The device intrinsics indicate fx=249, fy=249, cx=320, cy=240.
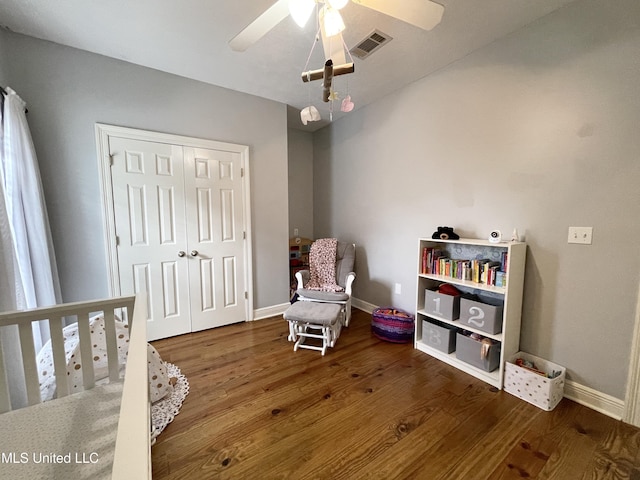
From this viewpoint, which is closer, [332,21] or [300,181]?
[332,21]

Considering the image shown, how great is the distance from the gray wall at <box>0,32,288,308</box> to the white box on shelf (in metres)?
3.25

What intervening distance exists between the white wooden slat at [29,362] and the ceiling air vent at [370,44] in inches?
105

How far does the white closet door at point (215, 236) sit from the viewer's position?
102 inches

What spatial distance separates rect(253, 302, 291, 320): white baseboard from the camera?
9.95 feet

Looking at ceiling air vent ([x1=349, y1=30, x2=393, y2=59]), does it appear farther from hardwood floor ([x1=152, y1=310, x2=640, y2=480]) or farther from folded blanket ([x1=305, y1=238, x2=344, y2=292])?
hardwood floor ([x1=152, y1=310, x2=640, y2=480])

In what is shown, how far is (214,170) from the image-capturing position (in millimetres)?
2666

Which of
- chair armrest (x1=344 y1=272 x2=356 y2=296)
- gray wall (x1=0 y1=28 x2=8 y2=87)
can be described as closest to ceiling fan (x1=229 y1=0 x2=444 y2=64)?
gray wall (x1=0 y1=28 x2=8 y2=87)

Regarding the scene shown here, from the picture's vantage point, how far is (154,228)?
7.95 ft

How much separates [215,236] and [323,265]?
4.20 ft

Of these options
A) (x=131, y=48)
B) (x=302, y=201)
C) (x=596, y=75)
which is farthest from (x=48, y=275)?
(x=596, y=75)

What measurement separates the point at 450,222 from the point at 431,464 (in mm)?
1816

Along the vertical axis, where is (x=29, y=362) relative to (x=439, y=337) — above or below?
above

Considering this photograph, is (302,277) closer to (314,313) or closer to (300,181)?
(314,313)

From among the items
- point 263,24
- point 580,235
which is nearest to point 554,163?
point 580,235
